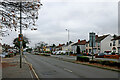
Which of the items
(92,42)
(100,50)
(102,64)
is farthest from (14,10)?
(100,50)

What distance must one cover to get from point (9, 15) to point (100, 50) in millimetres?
66656

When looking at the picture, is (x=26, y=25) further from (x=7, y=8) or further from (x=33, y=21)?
(x=7, y=8)

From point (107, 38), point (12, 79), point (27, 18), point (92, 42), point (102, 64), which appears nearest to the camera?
point (27, 18)

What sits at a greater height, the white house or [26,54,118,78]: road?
the white house

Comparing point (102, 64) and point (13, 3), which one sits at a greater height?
point (13, 3)

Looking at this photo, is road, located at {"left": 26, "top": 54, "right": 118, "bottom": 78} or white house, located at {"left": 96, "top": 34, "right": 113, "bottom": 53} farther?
white house, located at {"left": 96, "top": 34, "right": 113, "bottom": 53}

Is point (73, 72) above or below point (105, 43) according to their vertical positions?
below

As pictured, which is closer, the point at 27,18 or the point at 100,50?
the point at 27,18

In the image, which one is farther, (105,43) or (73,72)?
(105,43)

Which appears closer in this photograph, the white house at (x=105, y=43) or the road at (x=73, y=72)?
the road at (x=73, y=72)

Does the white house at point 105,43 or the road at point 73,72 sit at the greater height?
the white house at point 105,43

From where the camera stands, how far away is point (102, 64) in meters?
18.8

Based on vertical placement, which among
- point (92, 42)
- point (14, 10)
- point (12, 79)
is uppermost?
point (14, 10)

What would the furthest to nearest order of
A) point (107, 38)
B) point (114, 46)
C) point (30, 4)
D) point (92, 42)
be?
point (107, 38)
point (114, 46)
point (92, 42)
point (30, 4)
